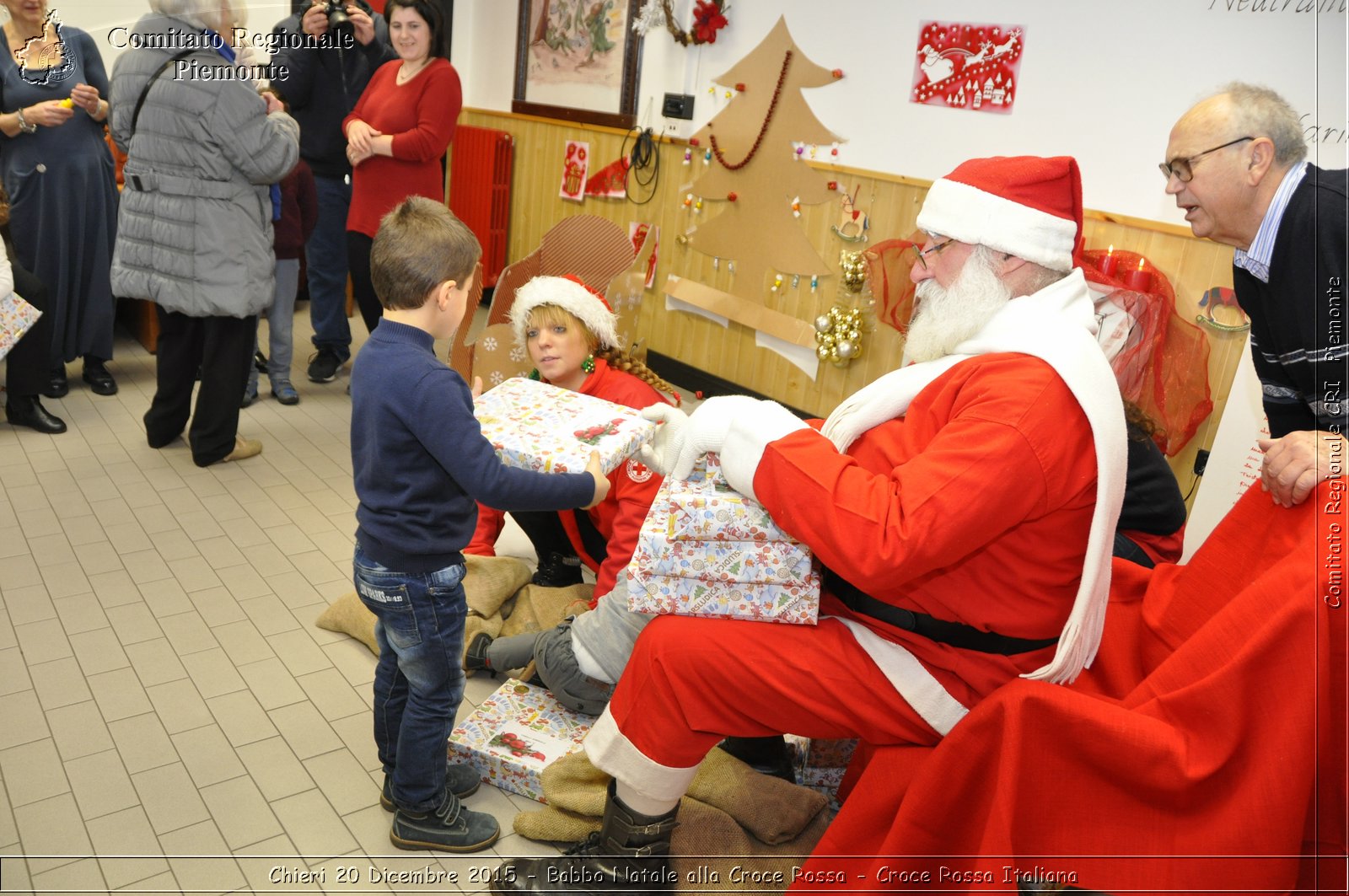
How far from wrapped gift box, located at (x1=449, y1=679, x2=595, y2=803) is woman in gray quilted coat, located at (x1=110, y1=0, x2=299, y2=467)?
6.47 ft

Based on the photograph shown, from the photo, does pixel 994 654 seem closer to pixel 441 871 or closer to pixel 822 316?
pixel 441 871

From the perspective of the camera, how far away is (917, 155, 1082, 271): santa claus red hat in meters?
1.79

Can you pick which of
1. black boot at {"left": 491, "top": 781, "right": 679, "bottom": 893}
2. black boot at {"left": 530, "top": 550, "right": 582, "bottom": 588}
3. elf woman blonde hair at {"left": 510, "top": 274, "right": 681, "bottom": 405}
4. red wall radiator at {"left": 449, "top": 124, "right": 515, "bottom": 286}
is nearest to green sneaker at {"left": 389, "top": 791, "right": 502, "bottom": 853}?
black boot at {"left": 491, "top": 781, "right": 679, "bottom": 893}

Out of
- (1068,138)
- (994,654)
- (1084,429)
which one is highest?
(1068,138)

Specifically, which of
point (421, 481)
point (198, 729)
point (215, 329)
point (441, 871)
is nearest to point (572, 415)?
point (421, 481)

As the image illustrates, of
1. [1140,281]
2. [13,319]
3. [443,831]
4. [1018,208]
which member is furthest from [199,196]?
[1140,281]

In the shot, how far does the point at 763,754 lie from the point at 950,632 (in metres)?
0.74

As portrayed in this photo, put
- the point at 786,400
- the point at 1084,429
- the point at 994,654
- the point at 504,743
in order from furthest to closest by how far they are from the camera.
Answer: the point at 786,400
the point at 504,743
the point at 994,654
the point at 1084,429

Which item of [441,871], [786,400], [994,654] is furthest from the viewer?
[786,400]

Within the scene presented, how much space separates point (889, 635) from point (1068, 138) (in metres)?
2.65

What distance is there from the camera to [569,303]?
113 inches

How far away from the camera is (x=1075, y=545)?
1719 mm

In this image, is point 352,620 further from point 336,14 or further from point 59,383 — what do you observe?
point 336,14

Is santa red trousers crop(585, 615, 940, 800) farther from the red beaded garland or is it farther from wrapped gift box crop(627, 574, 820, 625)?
the red beaded garland
